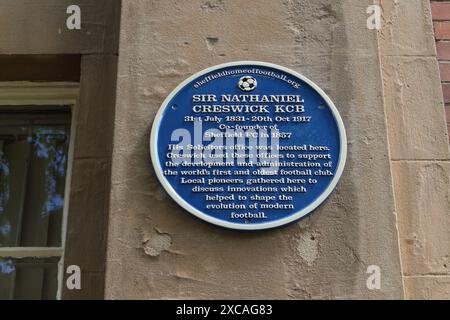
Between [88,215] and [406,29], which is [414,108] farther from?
[88,215]

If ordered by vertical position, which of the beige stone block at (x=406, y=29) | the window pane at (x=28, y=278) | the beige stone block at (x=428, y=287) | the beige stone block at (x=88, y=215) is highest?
the beige stone block at (x=406, y=29)

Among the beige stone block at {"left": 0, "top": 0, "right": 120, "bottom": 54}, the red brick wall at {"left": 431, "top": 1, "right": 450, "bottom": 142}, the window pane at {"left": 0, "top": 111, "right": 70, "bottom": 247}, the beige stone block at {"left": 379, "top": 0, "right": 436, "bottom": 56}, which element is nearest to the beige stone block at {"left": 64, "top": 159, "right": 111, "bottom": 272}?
the window pane at {"left": 0, "top": 111, "right": 70, "bottom": 247}

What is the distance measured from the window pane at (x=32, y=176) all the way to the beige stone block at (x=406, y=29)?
1989 mm

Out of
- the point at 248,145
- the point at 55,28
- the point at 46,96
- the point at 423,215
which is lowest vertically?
the point at 423,215

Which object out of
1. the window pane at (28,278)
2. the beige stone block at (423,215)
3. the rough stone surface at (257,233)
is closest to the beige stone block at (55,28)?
the rough stone surface at (257,233)

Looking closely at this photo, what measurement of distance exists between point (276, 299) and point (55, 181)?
5.74 ft

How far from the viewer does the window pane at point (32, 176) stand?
381cm

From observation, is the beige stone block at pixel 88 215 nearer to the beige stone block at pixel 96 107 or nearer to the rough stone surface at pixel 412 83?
the beige stone block at pixel 96 107

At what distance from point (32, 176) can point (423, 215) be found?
7.66ft

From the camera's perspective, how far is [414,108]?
3406mm

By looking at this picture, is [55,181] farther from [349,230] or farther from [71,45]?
[349,230]

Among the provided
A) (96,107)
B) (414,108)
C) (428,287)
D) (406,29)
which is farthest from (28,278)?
(406,29)

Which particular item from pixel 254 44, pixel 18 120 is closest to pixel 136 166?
pixel 254 44

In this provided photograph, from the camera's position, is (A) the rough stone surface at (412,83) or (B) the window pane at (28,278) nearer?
(A) the rough stone surface at (412,83)
